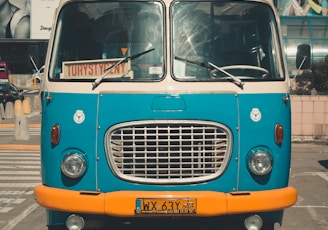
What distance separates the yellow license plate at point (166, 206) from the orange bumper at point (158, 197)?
4 cm

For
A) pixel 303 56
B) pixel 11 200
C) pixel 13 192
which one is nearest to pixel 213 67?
pixel 303 56

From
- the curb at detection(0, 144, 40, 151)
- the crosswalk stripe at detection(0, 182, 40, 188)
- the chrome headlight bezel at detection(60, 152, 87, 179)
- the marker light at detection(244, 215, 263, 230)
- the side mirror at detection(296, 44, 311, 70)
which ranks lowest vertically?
the crosswalk stripe at detection(0, 182, 40, 188)

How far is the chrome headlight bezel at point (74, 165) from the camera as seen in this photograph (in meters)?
5.46

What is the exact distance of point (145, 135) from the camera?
5320 mm

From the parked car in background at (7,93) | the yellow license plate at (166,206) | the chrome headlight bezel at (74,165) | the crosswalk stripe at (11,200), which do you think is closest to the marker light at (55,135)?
the chrome headlight bezel at (74,165)

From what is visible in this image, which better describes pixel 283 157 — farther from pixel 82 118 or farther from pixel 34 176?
pixel 34 176

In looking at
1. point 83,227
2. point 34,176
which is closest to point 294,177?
point 34,176

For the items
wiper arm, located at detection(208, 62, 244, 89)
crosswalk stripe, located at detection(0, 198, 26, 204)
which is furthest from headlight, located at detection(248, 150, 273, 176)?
crosswalk stripe, located at detection(0, 198, 26, 204)

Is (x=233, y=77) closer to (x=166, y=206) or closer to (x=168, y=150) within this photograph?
(x=168, y=150)

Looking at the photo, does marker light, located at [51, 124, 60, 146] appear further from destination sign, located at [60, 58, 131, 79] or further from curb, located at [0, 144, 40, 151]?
curb, located at [0, 144, 40, 151]

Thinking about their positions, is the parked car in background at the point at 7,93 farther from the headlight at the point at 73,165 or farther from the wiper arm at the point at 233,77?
the wiper arm at the point at 233,77

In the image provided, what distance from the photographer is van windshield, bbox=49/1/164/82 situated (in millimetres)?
5715

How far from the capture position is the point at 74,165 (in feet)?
18.0

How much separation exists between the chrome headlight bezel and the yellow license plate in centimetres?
61
